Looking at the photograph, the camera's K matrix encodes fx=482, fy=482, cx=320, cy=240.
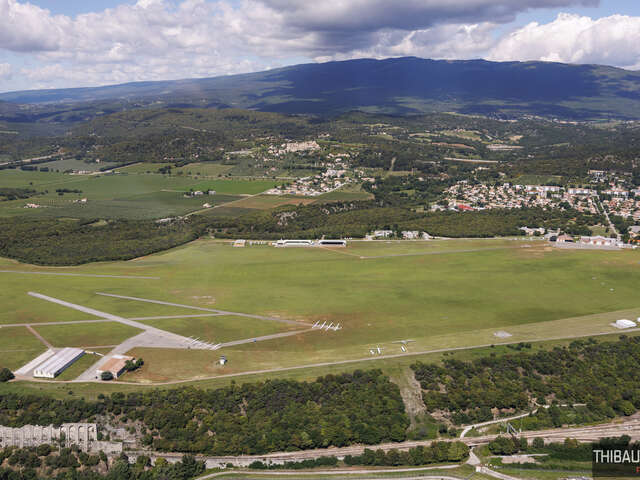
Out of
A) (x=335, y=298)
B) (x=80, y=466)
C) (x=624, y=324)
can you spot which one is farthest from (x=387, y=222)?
(x=80, y=466)

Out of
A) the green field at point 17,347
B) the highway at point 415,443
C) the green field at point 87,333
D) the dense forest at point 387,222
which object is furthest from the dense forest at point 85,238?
the highway at point 415,443

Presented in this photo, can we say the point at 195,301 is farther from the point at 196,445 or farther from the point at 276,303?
the point at 196,445

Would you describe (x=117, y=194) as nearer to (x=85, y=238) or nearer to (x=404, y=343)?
(x=85, y=238)

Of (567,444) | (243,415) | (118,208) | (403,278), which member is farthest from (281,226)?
(567,444)

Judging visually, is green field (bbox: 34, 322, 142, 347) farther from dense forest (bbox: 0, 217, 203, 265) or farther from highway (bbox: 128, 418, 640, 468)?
dense forest (bbox: 0, 217, 203, 265)

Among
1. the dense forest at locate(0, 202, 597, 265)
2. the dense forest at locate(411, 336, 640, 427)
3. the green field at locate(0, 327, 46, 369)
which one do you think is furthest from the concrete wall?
the dense forest at locate(0, 202, 597, 265)

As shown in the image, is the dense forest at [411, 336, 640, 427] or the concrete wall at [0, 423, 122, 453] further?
the dense forest at [411, 336, 640, 427]
